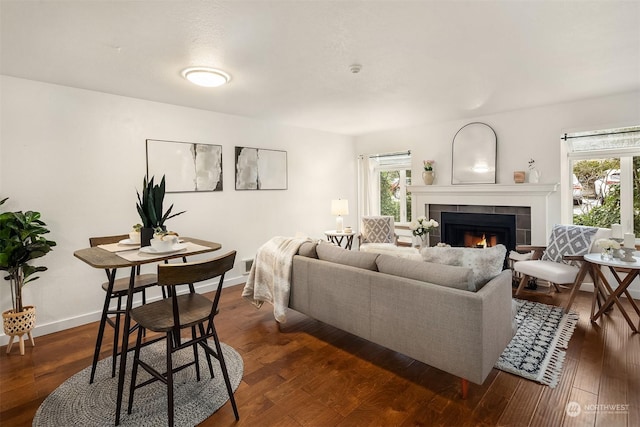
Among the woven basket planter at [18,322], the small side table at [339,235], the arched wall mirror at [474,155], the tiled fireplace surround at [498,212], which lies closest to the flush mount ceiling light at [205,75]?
the woven basket planter at [18,322]

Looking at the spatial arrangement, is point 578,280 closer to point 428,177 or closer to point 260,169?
point 428,177

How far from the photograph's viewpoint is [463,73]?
297 centimetres

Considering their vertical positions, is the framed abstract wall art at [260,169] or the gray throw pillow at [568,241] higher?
the framed abstract wall art at [260,169]

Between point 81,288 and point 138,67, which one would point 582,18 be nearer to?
point 138,67

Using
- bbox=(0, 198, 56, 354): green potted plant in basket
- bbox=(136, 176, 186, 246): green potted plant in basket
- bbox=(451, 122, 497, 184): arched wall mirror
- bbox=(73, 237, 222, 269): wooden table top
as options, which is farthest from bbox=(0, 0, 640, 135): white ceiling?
bbox=(73, 237, 222, 269): wooden table top

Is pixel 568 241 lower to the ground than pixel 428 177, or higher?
lower

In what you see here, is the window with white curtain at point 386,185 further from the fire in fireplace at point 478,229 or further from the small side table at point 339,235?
the small side table at point 339,235

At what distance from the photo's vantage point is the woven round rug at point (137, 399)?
6.15 feet

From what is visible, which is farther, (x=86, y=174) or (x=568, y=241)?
(x=568, y=241)

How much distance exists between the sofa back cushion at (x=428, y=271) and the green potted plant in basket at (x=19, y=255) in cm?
289

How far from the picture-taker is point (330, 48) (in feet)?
7.95

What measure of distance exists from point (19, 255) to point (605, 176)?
20.6ft

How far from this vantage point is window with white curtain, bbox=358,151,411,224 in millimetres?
5879

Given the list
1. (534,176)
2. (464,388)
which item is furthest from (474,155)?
(464,388)
